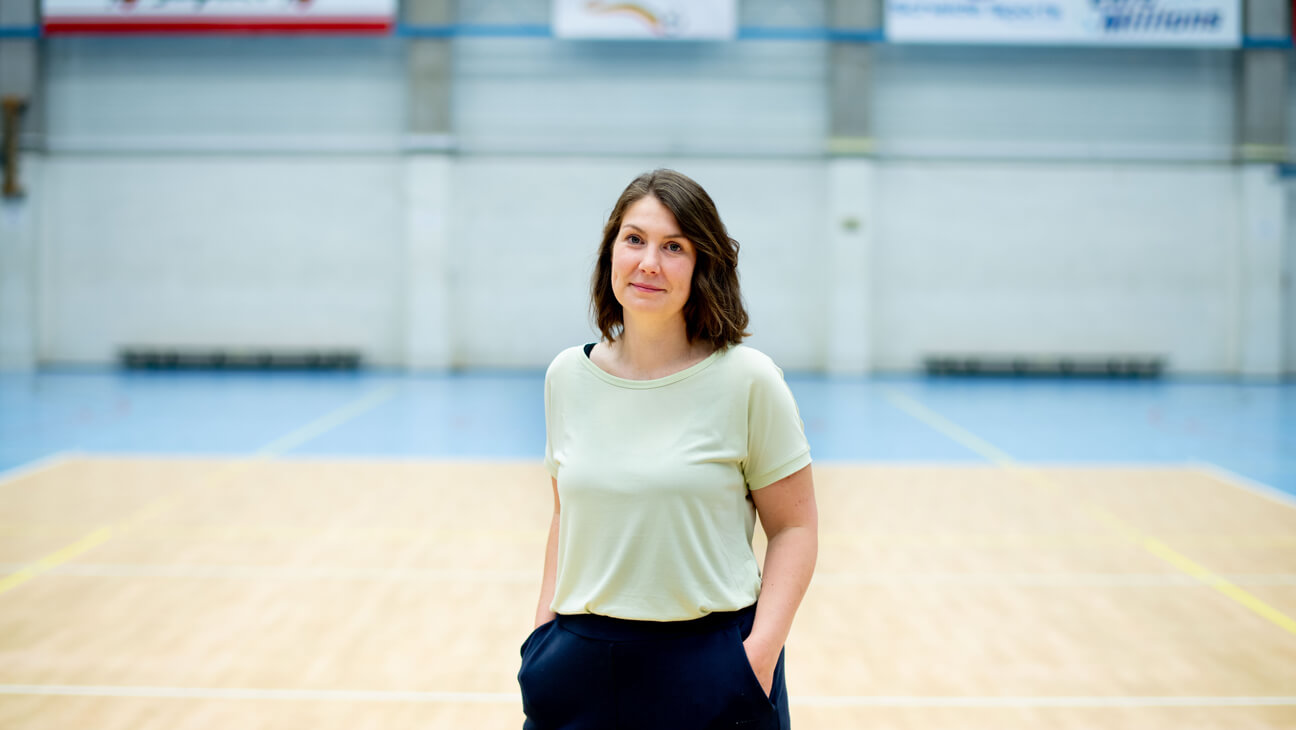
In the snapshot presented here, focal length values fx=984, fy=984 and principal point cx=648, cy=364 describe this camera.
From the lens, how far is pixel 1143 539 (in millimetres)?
6902

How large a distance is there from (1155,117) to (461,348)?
49.5 ft

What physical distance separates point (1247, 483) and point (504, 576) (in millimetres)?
7030

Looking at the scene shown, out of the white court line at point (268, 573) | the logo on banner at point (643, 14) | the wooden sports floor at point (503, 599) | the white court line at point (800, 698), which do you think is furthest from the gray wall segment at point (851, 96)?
the white court line at point (800, 698)

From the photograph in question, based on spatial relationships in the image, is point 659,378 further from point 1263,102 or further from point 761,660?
point 1263,102

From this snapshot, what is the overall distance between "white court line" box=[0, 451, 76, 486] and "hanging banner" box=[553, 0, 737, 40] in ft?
41.9

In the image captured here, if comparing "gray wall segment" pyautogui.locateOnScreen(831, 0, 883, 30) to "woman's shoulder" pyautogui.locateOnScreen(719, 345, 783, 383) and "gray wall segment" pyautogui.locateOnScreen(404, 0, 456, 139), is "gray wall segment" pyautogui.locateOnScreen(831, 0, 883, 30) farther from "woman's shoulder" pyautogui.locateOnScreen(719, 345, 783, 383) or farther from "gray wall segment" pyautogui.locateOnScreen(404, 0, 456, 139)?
"woman's shoulder" pyautogui.locateOnScreen(719, 345, 783, 383)

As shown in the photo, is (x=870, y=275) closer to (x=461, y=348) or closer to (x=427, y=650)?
(x=461, y=348)

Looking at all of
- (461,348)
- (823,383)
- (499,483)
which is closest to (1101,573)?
(499,483)

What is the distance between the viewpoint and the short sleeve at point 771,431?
1790 mm

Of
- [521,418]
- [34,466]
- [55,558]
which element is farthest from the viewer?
[521,418]

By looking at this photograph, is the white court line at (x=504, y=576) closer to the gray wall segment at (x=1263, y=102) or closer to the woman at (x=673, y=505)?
the woman at (x=673, y=505)

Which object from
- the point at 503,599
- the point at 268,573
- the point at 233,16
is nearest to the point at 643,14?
the point at 233,16

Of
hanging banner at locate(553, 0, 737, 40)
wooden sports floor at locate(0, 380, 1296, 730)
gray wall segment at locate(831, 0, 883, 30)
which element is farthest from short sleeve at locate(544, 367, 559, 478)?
gray wall segment at locate(831, 0, 883, 30)

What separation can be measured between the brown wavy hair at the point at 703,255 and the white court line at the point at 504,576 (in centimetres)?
426
